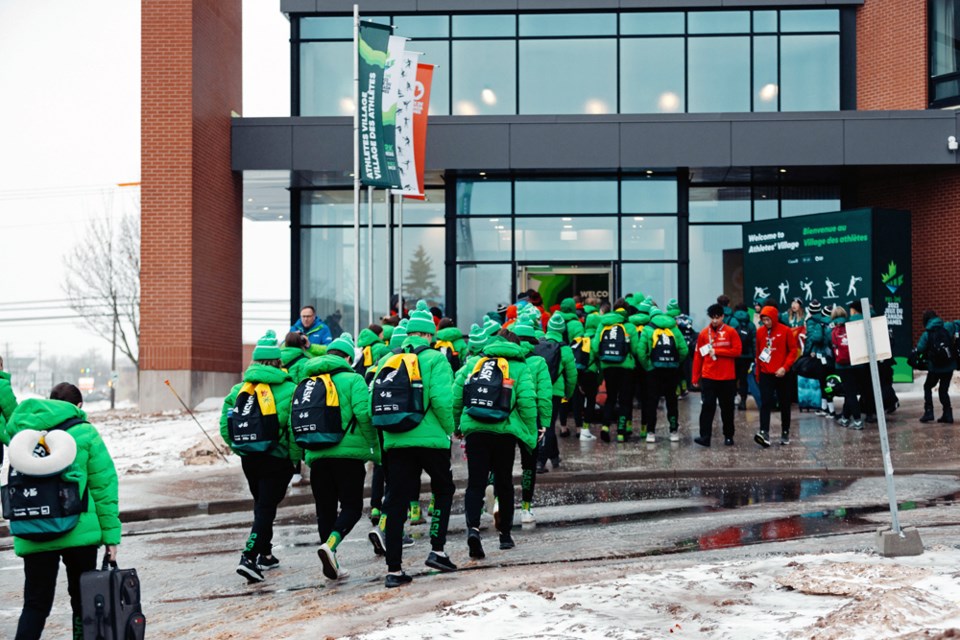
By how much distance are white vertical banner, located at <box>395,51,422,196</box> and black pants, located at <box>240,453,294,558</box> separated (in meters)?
12.8

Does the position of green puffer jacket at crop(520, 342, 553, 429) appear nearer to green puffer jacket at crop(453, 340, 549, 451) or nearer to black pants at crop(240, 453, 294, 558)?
green puffer jacket at crop(453, 340, 549, 451)

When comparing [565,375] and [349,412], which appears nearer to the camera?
[349,412]

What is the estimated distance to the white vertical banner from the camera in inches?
856

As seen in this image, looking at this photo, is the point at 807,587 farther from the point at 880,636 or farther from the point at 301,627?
the point at 301,627

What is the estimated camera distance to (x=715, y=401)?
1722 cm

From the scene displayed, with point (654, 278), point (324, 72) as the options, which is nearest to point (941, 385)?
point (654, 278)

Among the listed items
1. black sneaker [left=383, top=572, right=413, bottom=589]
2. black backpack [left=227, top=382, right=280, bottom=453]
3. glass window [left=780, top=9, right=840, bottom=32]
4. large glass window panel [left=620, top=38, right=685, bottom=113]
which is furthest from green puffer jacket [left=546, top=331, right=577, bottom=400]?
glass window [left=780, top=9, right=840, bottom=32]

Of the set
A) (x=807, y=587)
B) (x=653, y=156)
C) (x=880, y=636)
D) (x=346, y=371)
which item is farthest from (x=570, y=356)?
(x=653, y=156)

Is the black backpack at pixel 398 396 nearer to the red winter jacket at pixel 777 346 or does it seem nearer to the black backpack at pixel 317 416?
the black backpack at pixel 317 416

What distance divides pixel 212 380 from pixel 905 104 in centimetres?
1630

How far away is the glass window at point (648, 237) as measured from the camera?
27.2 metres

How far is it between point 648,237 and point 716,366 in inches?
420

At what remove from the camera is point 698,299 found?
1092 inches

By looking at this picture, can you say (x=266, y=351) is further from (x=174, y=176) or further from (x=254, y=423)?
(x=174, y=176)
